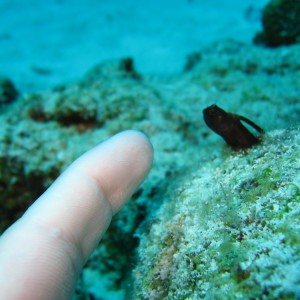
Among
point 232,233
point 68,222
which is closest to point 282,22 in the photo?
point 232,233

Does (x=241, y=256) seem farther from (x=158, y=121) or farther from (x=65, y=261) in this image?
(x=158, y=121)

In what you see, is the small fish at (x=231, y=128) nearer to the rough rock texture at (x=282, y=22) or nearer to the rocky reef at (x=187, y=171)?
the rocky reef at (x=187, y=171)

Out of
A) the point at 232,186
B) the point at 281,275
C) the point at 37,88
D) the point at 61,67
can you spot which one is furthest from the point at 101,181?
the point at 61,67

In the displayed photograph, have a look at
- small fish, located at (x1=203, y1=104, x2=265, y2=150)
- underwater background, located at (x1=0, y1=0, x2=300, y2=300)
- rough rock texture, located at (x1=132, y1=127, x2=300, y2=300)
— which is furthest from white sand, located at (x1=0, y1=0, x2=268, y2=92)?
rough rock texture, located at (x1=132, y1=127, x2=300, y2=300)

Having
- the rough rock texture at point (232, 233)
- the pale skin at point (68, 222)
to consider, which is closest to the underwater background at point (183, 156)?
the rough rock texture at point (232, 233)

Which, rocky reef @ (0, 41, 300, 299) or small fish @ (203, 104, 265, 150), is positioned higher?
small fish @ (203, 104, 265, 150)

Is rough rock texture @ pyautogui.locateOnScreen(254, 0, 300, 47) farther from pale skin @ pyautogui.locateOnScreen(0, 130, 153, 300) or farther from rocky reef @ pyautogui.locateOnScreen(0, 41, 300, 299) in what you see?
pale skin @ pyautogui.locateOnScreen(0, 130, 153, 300)
